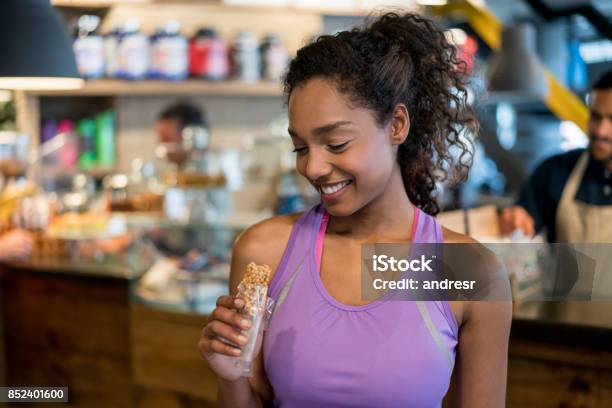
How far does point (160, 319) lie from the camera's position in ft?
10.2

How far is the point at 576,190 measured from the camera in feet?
9.47

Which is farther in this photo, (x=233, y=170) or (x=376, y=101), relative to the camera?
(x=233, y=170)

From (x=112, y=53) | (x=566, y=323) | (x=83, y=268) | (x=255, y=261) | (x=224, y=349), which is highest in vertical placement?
(x=112, y=53)

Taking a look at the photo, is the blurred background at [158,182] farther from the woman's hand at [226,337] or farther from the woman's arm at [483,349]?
the woman's hand at [226,337]

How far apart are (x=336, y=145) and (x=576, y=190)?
71.8 inches

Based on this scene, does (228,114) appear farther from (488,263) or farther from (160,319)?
(488,263)

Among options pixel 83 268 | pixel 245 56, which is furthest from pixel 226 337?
pixel 245 56

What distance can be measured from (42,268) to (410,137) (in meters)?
2.68

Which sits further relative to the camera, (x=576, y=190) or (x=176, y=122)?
(x=176, y=122)

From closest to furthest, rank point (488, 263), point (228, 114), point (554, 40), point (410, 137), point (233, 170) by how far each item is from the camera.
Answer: point (488, 263) → point (410, 137) → point (233, 170) → point (228, 114) → point (554, 40)

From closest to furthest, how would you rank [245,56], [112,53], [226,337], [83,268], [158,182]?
1. [226,337]
2. [83,268]
3. [158,182]
4. [112,53]
5. [245,56]

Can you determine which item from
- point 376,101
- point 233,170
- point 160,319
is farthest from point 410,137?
point 233,170

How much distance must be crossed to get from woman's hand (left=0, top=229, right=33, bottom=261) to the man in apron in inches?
86.3

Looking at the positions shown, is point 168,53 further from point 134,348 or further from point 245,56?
point 134,348
